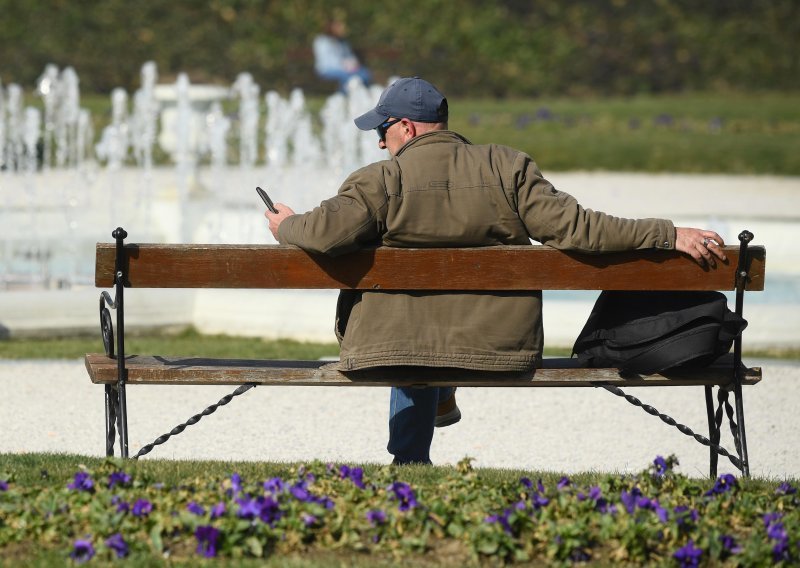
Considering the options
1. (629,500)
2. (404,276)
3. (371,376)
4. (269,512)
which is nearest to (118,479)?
(269,512)

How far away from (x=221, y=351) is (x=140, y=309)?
932 millimetres

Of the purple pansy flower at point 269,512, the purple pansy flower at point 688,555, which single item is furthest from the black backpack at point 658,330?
the purple pansy flower at point 269,512

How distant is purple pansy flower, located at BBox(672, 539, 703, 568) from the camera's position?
3.33 metres

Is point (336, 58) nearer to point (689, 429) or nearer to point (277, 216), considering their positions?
point (277, 216)

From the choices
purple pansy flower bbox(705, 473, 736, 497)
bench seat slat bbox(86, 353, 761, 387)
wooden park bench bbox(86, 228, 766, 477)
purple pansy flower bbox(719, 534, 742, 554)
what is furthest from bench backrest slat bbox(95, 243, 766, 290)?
purple pansy flower bbox(719, 534, 742, 554)

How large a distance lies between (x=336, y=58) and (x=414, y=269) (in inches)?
694

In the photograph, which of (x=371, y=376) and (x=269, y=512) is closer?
(x=269, y=512)

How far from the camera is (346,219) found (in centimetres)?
404

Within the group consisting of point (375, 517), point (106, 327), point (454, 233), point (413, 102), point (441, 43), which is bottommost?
point (375, 517)

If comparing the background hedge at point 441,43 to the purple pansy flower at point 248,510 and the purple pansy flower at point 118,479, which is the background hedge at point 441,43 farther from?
the purple pansy flower at point 248,510

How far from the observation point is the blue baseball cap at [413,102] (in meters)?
4.27

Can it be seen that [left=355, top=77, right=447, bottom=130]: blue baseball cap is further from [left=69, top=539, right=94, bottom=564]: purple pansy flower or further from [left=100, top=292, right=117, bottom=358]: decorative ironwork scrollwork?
[left=69, top=539, right=94, bottom=564]: purple pansy flower

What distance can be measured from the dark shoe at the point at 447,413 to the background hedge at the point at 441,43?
1802cm

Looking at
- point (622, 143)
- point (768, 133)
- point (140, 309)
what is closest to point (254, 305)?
point (140, 309)
